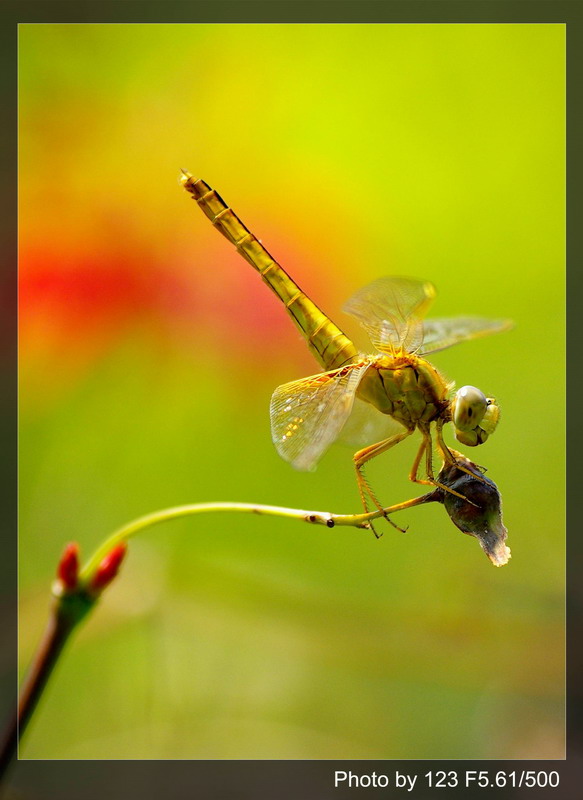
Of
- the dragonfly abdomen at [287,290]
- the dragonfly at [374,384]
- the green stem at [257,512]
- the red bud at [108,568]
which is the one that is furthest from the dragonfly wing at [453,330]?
the red bud at [108,568]

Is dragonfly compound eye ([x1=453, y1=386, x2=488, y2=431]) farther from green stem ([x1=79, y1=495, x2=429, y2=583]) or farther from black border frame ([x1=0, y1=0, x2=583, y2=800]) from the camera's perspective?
black border frame ([x1=0, y1=0, x2=583, y2=800])

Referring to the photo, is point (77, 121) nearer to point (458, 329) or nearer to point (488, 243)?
point (488, 243)

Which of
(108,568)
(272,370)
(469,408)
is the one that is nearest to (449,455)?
(469,408)

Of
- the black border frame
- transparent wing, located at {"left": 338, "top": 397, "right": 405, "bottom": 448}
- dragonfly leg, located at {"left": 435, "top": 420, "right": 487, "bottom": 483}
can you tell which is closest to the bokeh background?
the black border frame

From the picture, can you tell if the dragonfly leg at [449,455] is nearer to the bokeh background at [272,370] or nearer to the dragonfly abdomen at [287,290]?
the dragonfly abdomen at [287,290]

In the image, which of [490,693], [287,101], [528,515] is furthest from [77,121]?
[490,693]
